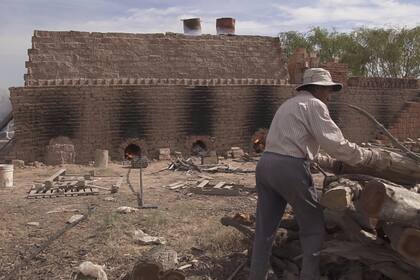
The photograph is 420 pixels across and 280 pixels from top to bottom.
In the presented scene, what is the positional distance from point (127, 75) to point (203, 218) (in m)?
9.97

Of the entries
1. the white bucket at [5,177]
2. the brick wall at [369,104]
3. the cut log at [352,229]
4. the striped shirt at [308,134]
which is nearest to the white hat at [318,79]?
the striped shirt at [308,134]

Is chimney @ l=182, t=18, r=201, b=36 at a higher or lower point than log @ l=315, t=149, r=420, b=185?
higher

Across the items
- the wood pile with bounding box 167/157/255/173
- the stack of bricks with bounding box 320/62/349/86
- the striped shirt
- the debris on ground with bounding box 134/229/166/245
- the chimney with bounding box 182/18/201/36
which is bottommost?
the wood pile with bounding box 167/157/255/173

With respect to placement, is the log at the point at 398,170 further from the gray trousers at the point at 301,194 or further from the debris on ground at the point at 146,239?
the debris on ground at the point at 146,239

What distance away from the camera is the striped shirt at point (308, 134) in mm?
3850

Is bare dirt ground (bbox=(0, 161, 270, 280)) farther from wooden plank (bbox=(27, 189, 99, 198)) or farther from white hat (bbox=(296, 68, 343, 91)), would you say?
white hat (bbox=(296, 68, 343, 91))

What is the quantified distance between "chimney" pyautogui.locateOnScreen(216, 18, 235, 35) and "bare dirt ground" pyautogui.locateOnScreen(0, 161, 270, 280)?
Answer: 1018cm

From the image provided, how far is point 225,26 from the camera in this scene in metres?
19.6

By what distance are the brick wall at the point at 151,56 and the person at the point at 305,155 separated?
12.4 m

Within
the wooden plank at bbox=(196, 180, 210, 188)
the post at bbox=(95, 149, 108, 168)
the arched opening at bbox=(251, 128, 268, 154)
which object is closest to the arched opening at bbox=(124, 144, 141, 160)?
the post at bbox=(95, 149, 108, 168)

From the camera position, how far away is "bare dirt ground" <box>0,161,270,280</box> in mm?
5219

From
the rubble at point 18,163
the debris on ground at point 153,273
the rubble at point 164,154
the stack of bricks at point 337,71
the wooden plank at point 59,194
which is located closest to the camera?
the debris on ground at point 153,273

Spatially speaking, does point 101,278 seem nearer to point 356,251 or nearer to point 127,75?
point 356,251

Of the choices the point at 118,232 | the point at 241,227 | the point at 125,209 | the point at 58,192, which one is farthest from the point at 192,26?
the point at 241,227
